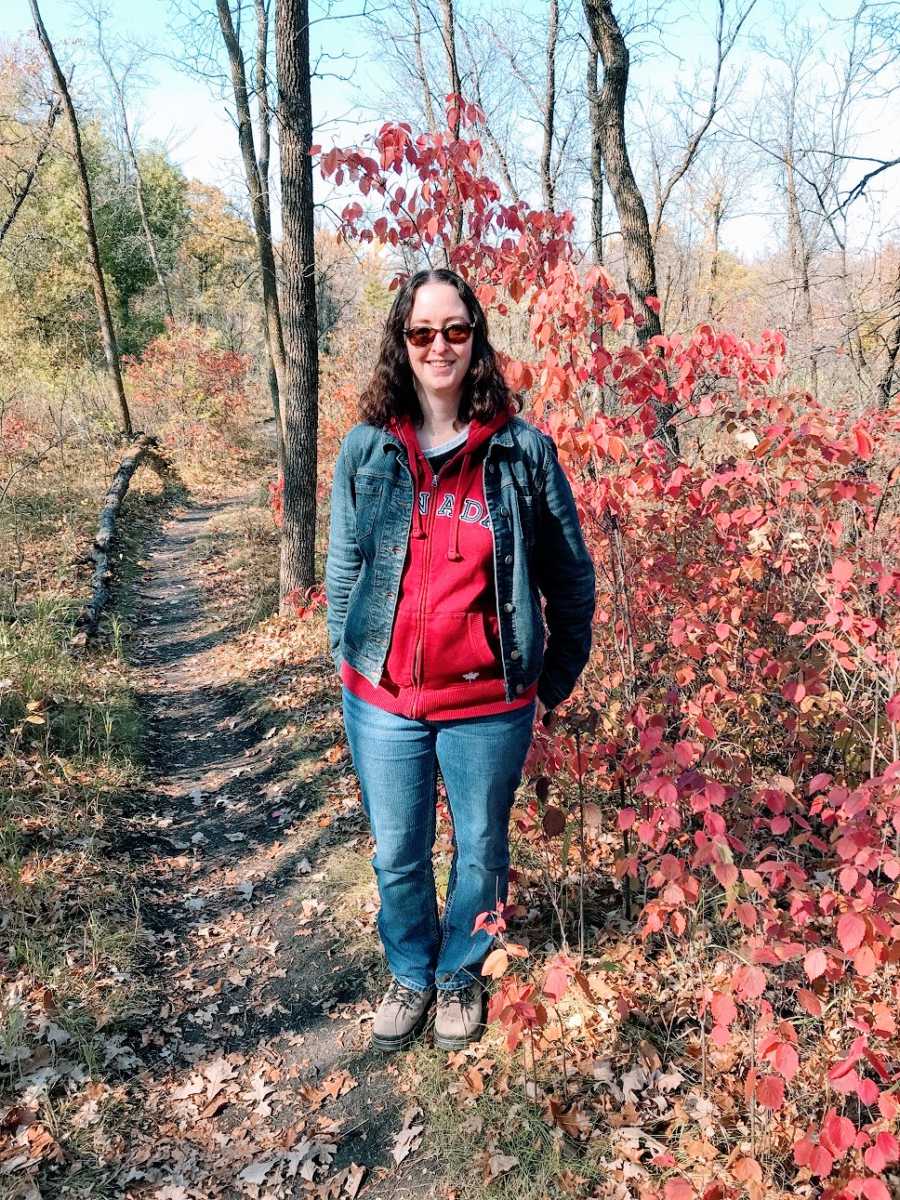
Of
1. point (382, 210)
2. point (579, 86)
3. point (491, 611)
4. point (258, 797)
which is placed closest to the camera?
point (491, 611)

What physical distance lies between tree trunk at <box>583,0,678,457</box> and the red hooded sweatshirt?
440 cm

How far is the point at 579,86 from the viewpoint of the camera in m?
15.9

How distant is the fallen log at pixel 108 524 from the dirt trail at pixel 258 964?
1.42 m

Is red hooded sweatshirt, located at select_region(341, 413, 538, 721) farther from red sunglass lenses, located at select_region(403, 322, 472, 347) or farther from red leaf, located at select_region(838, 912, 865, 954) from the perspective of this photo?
red leaf, located at select_region(838, 912, 865, 954)

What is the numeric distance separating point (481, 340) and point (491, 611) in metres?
0.80

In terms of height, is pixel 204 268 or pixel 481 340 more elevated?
pixel 204 268

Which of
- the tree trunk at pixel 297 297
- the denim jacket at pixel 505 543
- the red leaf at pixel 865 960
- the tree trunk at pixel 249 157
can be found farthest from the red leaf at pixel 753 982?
the tree trunk at pixel 249 157

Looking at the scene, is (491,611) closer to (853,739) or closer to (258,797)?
(853,739)

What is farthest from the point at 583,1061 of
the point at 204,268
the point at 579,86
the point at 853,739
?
the point at 204,268

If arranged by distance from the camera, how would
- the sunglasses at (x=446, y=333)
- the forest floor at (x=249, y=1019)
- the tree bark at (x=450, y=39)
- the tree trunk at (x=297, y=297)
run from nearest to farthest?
the sunglasses at (x=446, y=333), the forest floor at (x=249, y=1019), the tree trunk at (x=297, y=297), the tree bark at (x=450, y=39)

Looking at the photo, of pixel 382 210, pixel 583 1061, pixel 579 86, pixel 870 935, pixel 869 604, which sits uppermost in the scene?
pixel 579 86

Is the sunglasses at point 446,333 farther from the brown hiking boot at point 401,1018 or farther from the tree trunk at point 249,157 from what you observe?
the tree trunk at point 249,157

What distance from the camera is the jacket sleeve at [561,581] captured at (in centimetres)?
222

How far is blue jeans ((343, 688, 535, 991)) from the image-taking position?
2.29 m
